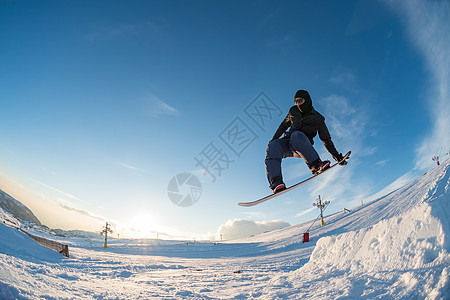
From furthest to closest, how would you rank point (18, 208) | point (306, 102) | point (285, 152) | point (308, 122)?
point (18, 208)
point (285, 152)
point (308, 122)
point (306, 102)

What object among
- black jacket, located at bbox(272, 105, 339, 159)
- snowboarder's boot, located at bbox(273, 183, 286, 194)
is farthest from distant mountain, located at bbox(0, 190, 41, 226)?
black jacket, located at bbox(272, 105, 339, 159)

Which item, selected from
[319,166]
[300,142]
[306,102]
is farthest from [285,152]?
[306,102]

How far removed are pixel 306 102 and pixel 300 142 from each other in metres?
0.74

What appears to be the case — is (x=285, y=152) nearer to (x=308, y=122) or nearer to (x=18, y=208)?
(x=308, y=122)

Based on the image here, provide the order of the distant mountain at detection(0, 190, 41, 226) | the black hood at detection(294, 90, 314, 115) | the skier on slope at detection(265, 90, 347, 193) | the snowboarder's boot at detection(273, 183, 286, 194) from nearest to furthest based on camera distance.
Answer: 1. the black hood at detection(294, 90, 314, 115)
2. the skier on slope at detection(265, 90, 347, 193)
3. the snowboarder's boot at detection(273, 183, 286, 194)
4. the distant mountain at detection(0, 190, 41, 226)

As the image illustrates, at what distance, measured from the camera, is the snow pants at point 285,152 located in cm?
406

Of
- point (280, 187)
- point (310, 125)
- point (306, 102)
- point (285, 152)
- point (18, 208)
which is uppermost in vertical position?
point (306, 102)

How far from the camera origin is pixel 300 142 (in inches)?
159

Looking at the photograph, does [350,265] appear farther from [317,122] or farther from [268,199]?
[317,122]

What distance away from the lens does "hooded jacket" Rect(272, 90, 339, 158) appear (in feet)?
13.1

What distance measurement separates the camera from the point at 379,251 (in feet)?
13.5

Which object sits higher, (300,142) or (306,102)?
(306,102)

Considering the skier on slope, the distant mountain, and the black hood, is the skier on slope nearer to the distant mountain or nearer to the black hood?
the black hood

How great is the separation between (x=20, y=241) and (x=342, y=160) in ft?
42.0
